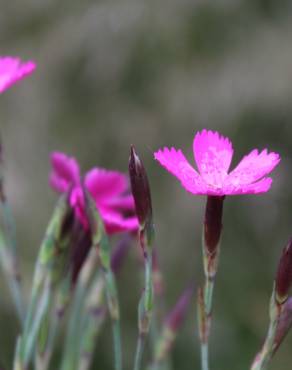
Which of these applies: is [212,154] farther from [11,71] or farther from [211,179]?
[11,71]

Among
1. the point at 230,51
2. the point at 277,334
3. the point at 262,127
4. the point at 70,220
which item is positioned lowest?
the point at 277,334

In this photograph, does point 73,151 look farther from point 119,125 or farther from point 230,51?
point 230,51

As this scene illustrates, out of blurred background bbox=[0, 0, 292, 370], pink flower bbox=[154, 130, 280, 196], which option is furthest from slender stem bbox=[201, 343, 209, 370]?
blurred background bbox=[0, 0, 292, 370]

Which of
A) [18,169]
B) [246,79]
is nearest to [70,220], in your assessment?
[246,79]

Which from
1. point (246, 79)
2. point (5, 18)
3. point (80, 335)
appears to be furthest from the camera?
point (5, 18)

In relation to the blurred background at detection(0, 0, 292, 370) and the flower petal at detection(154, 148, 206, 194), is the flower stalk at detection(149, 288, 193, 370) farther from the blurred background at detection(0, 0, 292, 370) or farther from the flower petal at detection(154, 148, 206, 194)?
the blurred background at detection(0, 0, 292, 370)

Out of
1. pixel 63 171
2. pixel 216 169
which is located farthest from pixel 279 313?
pixel 63 171

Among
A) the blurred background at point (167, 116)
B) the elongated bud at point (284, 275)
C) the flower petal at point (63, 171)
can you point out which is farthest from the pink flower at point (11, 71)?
the blurred background at point (167, 116)
